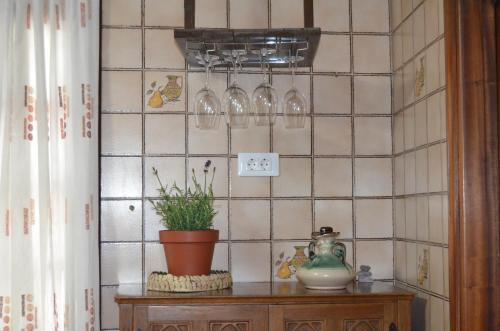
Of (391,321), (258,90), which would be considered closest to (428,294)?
(391,321)

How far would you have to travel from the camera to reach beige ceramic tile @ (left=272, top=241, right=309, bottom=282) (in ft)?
8.00

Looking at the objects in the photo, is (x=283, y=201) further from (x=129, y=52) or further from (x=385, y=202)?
(x=129, y=52)

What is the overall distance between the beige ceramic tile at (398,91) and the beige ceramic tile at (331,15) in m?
0.27

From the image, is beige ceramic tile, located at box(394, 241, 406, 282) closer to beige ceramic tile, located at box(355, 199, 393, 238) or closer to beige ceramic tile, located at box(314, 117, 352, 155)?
beige ceramic tile, located at box(355, 199, 393, 238)

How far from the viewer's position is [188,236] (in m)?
2.12

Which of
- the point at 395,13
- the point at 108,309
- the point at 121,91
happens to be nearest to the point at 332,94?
the point at 395,13

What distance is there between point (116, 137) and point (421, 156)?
111cm

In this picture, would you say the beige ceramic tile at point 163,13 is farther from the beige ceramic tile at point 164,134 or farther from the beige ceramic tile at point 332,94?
the beige ceramic tile at point 332,94

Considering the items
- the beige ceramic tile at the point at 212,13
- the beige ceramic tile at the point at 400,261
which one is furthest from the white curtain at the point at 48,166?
the beige ceramic tile at the point at 400,261

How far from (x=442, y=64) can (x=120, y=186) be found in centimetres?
123

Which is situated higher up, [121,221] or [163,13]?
[163,13]

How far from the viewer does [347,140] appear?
8.20 ft

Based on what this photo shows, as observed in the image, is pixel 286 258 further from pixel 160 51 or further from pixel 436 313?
pixel 160 51

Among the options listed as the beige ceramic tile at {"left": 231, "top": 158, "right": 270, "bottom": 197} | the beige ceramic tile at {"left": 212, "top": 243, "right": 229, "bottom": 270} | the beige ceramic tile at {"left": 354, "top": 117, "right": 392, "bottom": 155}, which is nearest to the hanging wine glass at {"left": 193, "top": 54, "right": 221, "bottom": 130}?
the beige ceramic tile at {"left": 231, "top": 158, "right": 270, "bottom": 197}
